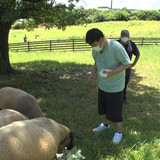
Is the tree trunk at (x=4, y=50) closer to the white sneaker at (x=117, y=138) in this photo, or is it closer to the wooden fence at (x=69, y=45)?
the white sneaker at (x=117, y=138)

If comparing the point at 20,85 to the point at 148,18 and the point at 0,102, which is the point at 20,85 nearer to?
the point at 0,102

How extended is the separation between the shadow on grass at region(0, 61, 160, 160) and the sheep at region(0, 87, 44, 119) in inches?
34.3

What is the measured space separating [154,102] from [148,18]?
50691mm

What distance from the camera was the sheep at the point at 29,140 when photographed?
8.52 feet

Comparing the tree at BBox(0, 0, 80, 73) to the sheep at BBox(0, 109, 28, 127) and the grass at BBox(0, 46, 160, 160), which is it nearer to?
the grass at BBox(0, 46, 160, 160)

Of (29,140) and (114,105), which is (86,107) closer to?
(114,105)

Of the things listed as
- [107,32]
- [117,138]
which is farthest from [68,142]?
[107,32]

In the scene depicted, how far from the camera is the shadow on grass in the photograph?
4156 mm

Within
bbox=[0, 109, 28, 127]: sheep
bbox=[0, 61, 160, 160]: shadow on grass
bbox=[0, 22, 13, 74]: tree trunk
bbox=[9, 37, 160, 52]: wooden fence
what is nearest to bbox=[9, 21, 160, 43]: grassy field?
bbox=[9, 37, 160, 52]: wooden fence

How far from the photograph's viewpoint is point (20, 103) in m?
4.48

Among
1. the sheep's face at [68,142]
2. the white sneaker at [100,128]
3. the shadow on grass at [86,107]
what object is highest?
the sheep's face at [68,142]

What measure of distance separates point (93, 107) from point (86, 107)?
18 centimetres

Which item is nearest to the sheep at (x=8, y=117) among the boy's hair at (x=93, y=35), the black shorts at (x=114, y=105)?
the black shorts at (x=114, y=105)

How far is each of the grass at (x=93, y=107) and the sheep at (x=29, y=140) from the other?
3.10 feet
